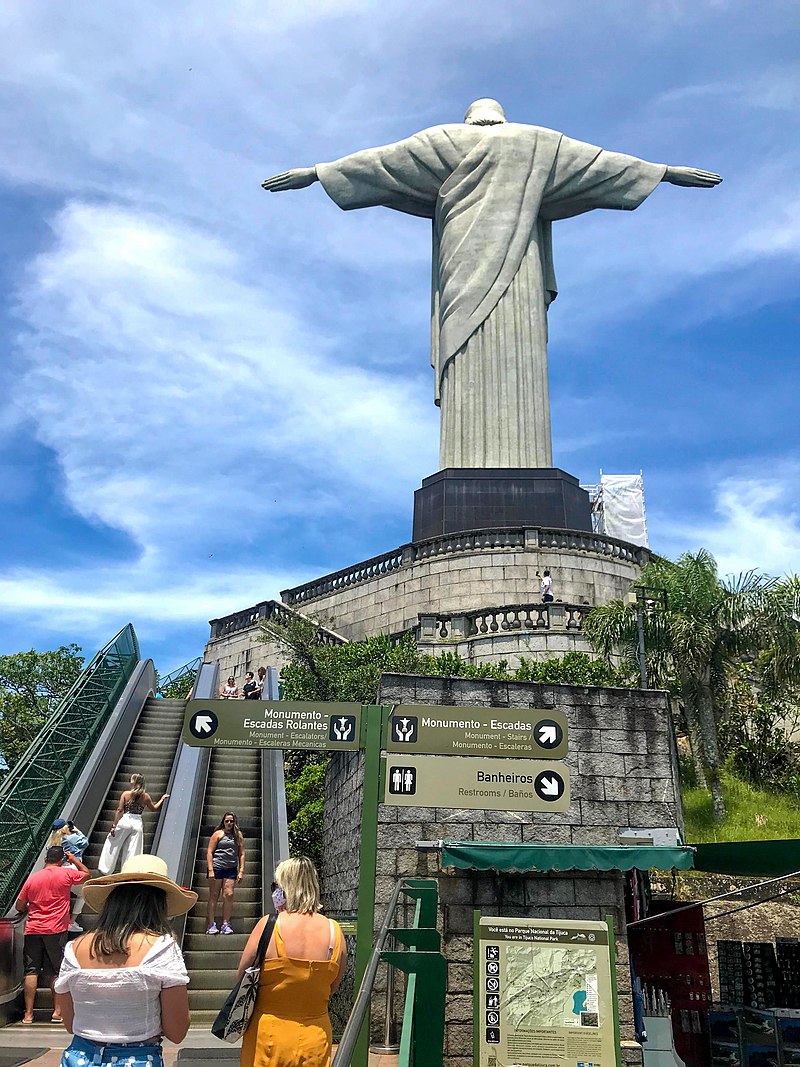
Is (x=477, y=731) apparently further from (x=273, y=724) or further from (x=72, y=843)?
(x=72, y=843)

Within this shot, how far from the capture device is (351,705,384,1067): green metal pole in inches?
237

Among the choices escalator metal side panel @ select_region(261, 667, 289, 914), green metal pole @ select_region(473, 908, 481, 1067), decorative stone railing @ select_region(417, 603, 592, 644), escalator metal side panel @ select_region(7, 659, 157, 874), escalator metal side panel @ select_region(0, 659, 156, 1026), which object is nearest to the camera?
green metal pole @ select_region(473, 908, 481, 1067)

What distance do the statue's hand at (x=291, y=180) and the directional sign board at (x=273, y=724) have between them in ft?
84.7

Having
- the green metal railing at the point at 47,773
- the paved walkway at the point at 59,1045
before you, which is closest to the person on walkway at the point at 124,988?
the paved walkway at the point at 59,1045

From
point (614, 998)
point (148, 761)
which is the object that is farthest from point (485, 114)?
point (614, 998)

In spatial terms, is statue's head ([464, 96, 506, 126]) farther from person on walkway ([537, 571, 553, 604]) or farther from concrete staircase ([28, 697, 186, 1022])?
concrete staircase ([28, 697, 186, 1022])

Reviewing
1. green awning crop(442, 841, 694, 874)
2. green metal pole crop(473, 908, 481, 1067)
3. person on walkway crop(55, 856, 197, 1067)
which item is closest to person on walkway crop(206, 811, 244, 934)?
green awning crop(442, 841, 694, 874)

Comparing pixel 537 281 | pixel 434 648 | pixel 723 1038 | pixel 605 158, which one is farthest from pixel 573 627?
pixel 605 158

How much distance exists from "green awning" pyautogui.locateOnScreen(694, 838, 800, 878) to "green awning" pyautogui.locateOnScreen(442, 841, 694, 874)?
1261 millimetres

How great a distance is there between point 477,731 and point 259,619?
23924 millimetres

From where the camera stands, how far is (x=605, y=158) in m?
30.3

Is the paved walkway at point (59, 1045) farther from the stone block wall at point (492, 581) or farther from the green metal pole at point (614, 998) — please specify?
the stone block wall at point (492, 581)

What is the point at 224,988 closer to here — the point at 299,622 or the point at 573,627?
the point at 573,627

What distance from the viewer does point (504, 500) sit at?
2755cm
